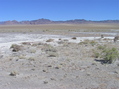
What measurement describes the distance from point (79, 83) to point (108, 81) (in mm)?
1366

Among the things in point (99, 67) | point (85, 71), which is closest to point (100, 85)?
point (85, 71)

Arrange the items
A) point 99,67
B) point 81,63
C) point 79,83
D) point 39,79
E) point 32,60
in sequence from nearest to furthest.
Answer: point 79,83 < point 39,79 < point 99,67 < point 81,63 < point 32,60

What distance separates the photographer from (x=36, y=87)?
817cm

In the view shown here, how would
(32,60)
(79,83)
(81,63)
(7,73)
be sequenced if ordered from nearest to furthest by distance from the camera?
(79,83) → (7,73) → (81,63) → (32,60)

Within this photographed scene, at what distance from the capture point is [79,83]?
872 cm

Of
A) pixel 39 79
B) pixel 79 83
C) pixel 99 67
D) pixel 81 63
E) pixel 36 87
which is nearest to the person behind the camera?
pixel 36 87

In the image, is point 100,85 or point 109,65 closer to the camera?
point 100,85

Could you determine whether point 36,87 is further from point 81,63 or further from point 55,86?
point 81,63

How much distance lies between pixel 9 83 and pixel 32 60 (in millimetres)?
5266

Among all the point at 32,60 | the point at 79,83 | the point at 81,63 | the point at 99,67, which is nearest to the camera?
the point at 79,83

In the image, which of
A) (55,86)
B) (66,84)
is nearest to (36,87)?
(55,86)

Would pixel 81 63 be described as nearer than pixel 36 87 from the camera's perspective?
No

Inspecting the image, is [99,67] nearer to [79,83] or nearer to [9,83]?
[79,83]

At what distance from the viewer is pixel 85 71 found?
35.5 ft
